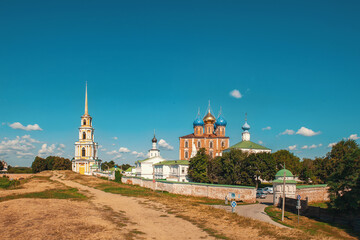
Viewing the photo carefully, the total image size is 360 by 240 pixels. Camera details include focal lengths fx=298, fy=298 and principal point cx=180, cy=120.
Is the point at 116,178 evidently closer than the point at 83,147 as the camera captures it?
Yes

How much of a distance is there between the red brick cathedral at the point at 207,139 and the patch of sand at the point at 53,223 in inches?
2312

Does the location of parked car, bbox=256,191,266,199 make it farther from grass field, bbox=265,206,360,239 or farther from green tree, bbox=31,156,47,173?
green tree, bbox=31,156,47,173

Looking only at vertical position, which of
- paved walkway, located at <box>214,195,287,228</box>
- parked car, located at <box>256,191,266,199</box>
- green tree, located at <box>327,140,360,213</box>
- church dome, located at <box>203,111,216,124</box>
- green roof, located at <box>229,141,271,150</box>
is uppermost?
church dome, located at <box>203,111,216,124</box>

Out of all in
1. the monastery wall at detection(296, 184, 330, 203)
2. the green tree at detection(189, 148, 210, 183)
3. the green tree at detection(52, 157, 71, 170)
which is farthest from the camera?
the green tree at detection(52, 157, 71, 170)

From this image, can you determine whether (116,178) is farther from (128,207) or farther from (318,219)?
(318,219)

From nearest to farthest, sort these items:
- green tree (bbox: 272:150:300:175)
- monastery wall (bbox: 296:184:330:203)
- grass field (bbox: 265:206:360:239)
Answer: grass field (bbox: 265:206:360:239) < monastery wall (bbox: 296:184:330:203) < green tree (bbox: 272:150:300:175)

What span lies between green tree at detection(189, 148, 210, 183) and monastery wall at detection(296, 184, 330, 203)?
775 inches

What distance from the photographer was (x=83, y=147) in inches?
3716

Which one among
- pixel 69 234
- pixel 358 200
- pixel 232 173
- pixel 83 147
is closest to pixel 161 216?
pixel 69 234

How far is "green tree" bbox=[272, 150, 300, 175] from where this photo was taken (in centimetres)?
5612

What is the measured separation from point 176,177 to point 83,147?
43943 mm

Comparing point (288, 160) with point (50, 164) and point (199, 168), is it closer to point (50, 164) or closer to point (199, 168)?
point (199, 168)

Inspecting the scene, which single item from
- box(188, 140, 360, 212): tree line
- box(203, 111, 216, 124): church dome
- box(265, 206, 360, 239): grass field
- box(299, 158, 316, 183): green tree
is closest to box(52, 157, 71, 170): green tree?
box(203, 111, 216, 124): church dome

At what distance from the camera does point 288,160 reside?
189 ft
